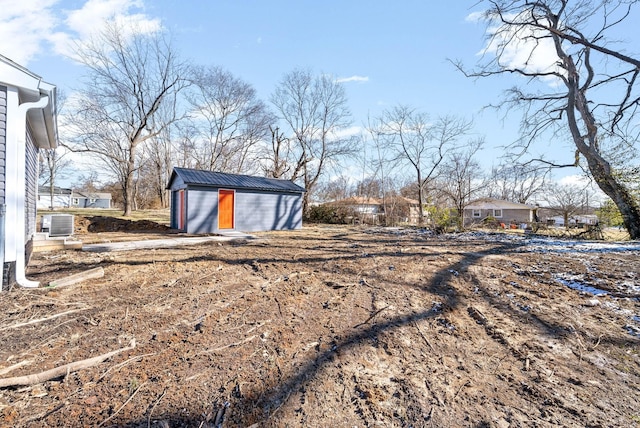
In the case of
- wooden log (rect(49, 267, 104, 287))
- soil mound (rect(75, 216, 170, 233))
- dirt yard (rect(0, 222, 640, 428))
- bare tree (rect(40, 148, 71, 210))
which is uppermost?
bare tree (rect(40, 148, 71, 210))

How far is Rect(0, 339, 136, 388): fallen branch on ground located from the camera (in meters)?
2.08

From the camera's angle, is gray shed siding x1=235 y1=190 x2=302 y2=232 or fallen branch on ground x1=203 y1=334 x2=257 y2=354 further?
gray shed siding x1=235 y1=190 x2=302 y2=232

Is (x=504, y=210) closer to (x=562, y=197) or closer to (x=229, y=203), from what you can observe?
(x=562, y=197)

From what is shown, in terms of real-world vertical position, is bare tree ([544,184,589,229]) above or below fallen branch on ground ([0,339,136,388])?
above

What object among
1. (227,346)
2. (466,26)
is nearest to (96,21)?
(466,26)

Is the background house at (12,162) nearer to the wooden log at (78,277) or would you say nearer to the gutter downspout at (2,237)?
the gutter downspout at (2,237)

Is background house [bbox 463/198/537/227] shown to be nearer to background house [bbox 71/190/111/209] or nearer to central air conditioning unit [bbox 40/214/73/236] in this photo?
central air conditioning unit [bbox 40/214/73/236]

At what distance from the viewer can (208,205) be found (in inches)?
451

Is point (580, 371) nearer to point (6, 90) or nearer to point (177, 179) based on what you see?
point (6, 90)

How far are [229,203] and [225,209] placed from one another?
29 cm

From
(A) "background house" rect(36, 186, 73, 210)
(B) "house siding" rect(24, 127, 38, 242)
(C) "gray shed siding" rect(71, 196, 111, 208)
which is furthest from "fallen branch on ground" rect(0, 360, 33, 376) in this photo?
(C) "gray shed siding" rect(71, 196, 111, 208)

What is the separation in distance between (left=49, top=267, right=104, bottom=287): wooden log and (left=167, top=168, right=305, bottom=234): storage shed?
20.7 feet

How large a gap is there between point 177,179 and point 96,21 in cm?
1220

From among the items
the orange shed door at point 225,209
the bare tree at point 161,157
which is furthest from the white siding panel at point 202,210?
the bare tree at point 161,157
